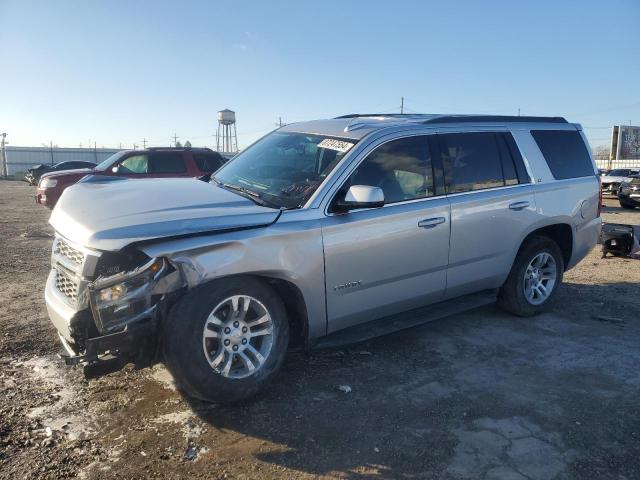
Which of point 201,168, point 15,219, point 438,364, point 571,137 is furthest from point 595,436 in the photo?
point 15,219

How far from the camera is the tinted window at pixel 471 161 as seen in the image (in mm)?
4672

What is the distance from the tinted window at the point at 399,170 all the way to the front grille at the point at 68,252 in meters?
1.97

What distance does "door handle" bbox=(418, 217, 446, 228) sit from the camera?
4.31m

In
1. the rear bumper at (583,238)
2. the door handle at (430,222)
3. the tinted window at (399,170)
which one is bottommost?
the rear bumper at (583,238)

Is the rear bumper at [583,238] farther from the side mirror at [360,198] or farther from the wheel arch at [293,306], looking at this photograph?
the wheel arch at [293,306]

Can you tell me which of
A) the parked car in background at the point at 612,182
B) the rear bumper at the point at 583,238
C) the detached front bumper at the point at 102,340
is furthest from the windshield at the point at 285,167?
the parked car in background at the point at 612,182

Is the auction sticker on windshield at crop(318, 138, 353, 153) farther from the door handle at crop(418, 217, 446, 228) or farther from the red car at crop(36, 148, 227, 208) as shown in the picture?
the red car at crop(36, 148, 227, 208)

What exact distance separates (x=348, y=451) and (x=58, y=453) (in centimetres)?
166

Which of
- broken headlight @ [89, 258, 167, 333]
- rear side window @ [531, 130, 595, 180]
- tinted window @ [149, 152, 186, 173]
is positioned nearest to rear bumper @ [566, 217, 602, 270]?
rear side window @ [531, 130, 595, 180]

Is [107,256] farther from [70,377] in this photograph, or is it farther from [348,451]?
[348,451]

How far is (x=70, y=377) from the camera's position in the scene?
401 cm

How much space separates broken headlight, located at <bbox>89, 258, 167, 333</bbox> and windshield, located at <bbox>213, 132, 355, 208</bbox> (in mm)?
1102

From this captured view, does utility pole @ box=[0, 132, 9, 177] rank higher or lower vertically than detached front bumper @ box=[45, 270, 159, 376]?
higher

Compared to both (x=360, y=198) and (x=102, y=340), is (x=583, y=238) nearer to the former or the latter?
(x=360, y=198)
